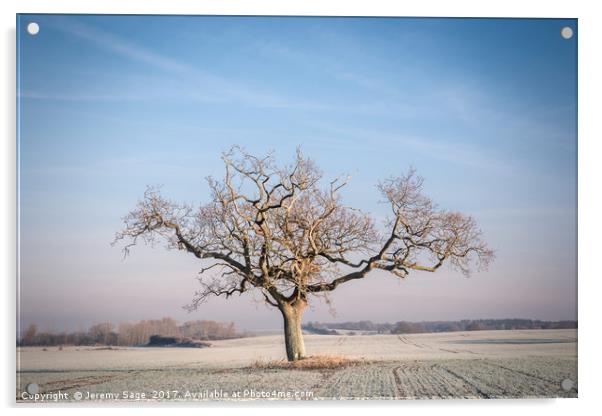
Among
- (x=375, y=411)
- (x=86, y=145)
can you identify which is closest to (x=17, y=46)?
(x=86, y=145)

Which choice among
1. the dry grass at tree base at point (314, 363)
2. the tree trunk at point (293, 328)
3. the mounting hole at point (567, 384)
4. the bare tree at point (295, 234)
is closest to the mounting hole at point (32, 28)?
the bare tree at point (295, 234)

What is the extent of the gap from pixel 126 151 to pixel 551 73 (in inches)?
249

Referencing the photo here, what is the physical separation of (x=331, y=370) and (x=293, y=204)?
260 centimetres

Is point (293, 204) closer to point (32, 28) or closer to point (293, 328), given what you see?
point (293, 328)

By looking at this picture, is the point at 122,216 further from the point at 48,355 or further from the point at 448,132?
the point at 448,132

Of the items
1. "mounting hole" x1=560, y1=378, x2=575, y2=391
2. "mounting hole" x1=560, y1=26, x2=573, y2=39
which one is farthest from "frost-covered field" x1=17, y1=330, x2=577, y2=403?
"mounting hole" x1=560, y1=26, x2=573, y2=39

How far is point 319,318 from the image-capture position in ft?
41.6

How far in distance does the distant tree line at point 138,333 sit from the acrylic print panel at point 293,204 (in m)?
0.03

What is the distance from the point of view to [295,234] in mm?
12969

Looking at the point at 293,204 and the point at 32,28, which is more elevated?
the point at 32,28

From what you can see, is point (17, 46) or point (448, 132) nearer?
point (17, 46)
